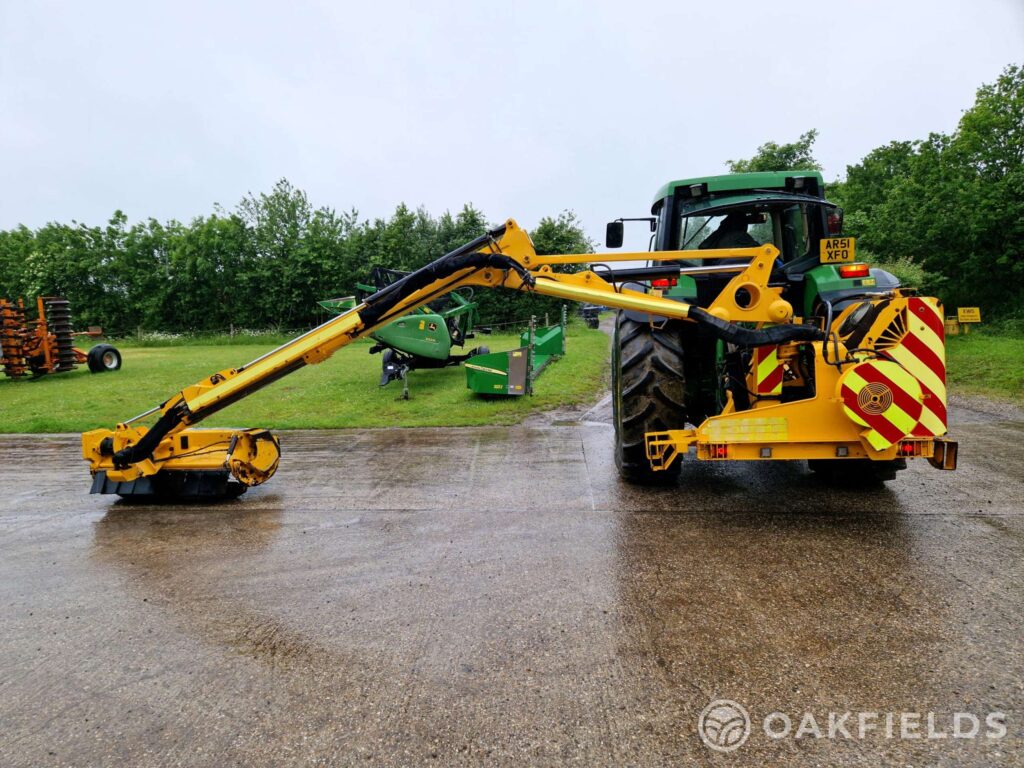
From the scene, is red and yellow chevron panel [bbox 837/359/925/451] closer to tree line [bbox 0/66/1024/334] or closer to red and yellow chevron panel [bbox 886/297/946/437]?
Answer: red and yellow chevron panel [bbox 886/297/946/437]

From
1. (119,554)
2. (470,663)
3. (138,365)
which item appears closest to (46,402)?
(138,365)

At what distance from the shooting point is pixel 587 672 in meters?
2.27

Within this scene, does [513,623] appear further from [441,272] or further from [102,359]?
[102,359]

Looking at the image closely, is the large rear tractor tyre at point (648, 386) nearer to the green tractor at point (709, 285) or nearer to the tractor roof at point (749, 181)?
the green tractor at point (709, 285)

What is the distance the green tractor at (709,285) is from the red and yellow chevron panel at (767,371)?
65 mm

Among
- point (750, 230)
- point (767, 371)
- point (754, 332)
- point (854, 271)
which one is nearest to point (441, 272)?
point (754, 332)

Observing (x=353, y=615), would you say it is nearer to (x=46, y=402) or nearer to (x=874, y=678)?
(x=874, y=678)

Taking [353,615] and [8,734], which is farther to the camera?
[353,615]

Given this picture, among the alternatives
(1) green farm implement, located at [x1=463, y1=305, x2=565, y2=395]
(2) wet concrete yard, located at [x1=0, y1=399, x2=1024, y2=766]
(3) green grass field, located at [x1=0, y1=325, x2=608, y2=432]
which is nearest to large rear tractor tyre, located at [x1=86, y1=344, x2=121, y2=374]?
(3) green grass field, located at [x1=0, y1=325, x2=608, y2=432]

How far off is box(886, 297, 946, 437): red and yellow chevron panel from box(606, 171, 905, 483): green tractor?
0.57 m

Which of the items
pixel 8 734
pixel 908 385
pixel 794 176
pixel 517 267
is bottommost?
pixel 8 734

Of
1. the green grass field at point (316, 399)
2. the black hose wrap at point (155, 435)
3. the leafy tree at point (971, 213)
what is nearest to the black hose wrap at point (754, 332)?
the black hose wrap at point (155, 435)

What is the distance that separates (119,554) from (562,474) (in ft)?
11.0

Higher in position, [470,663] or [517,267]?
[517,267]
